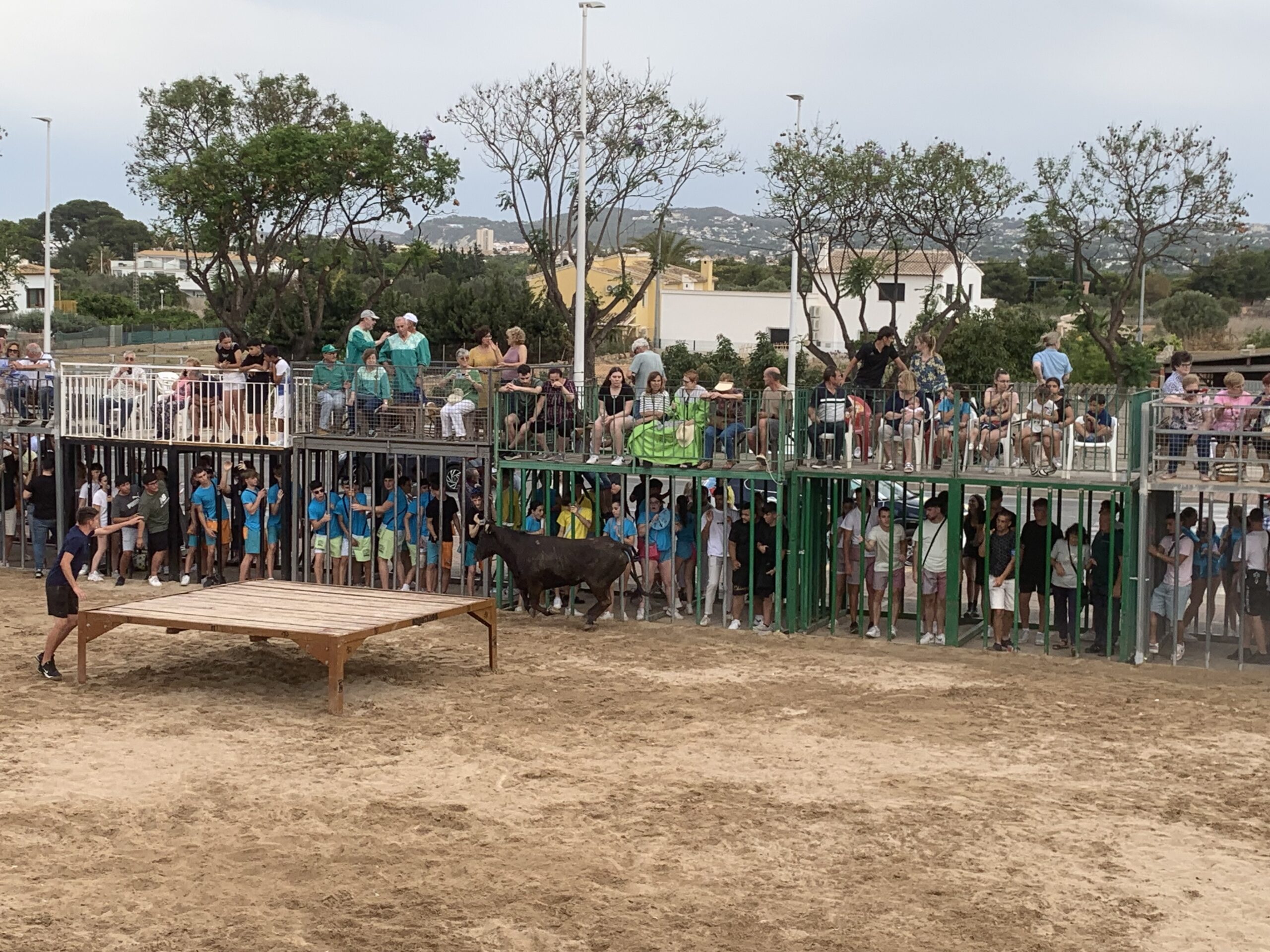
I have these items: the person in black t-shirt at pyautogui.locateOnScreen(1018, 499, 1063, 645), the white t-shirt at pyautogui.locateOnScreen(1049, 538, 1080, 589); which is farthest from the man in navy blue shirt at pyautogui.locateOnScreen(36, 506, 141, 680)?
the white t-shirt at pyautogui.locateOnScreen(1049, 538, 1080, 589)

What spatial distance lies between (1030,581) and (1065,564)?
0.51 m

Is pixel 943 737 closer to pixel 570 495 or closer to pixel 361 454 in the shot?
pixel 570 495

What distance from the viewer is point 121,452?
24906 mm

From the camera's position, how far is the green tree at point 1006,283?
97812mm

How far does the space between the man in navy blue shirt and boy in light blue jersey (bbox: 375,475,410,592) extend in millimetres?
5652

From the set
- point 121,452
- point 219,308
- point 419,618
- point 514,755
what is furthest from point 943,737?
point 219,308

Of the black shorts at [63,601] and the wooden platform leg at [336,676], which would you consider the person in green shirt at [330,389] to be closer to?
the black shorts at [63,601]

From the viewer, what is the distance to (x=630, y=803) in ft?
40.9

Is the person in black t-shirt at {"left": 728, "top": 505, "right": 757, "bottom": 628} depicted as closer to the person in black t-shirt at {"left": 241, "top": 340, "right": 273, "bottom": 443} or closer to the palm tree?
the person in black t-shirt at {"left": 241, "top": 340, "right": 273, "bottom": 443}

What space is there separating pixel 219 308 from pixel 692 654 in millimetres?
28408

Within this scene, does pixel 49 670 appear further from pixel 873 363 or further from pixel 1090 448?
pixel 1090 448

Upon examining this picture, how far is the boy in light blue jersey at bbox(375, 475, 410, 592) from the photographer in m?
21.9

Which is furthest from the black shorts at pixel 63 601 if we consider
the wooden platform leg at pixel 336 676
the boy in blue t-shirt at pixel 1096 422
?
the boy in blue t-shirt at pixel 1096 422

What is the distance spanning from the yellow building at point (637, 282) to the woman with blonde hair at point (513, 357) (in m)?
35.6
